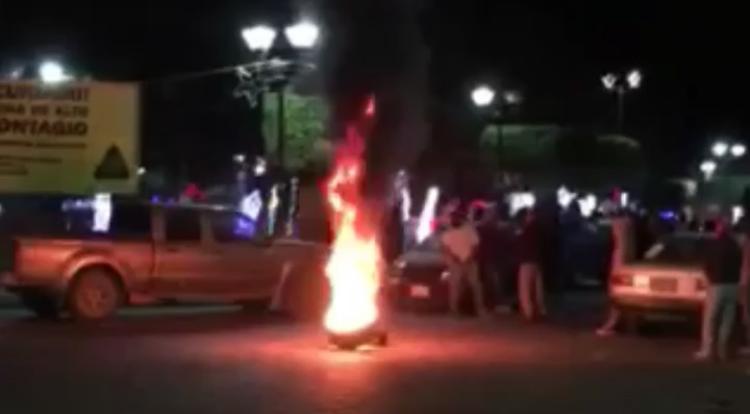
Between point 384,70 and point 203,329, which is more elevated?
point 384,70

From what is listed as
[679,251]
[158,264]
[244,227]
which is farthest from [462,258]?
[158,264]

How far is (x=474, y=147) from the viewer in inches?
2594

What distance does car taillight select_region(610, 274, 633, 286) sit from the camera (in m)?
22.9

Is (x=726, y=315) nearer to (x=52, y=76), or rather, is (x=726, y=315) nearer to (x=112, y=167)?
(x=112, y=167)

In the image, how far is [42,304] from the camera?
25.1 m

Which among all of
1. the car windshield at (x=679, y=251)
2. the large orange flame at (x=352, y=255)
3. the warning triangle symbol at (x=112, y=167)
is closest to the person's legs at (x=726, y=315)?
the car windshield at (x=679, y=251)

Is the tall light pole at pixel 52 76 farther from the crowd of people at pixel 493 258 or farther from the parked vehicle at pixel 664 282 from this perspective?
the parked vehicle at pixel 664 282

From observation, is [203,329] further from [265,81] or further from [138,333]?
[265,81]

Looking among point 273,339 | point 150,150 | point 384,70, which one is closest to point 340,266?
point 273,339

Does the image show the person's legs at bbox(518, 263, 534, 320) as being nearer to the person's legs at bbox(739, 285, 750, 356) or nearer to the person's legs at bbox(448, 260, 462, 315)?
the person's legs at bbox(448, 260, 462, 315)

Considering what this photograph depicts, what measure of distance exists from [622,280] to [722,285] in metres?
4.00

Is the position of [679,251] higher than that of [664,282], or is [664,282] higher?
[679,251]

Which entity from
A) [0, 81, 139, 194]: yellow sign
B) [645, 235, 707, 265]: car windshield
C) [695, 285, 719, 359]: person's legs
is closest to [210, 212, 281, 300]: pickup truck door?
[645, 235, 707, 265]: car windshield

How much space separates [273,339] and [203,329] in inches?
79.6
